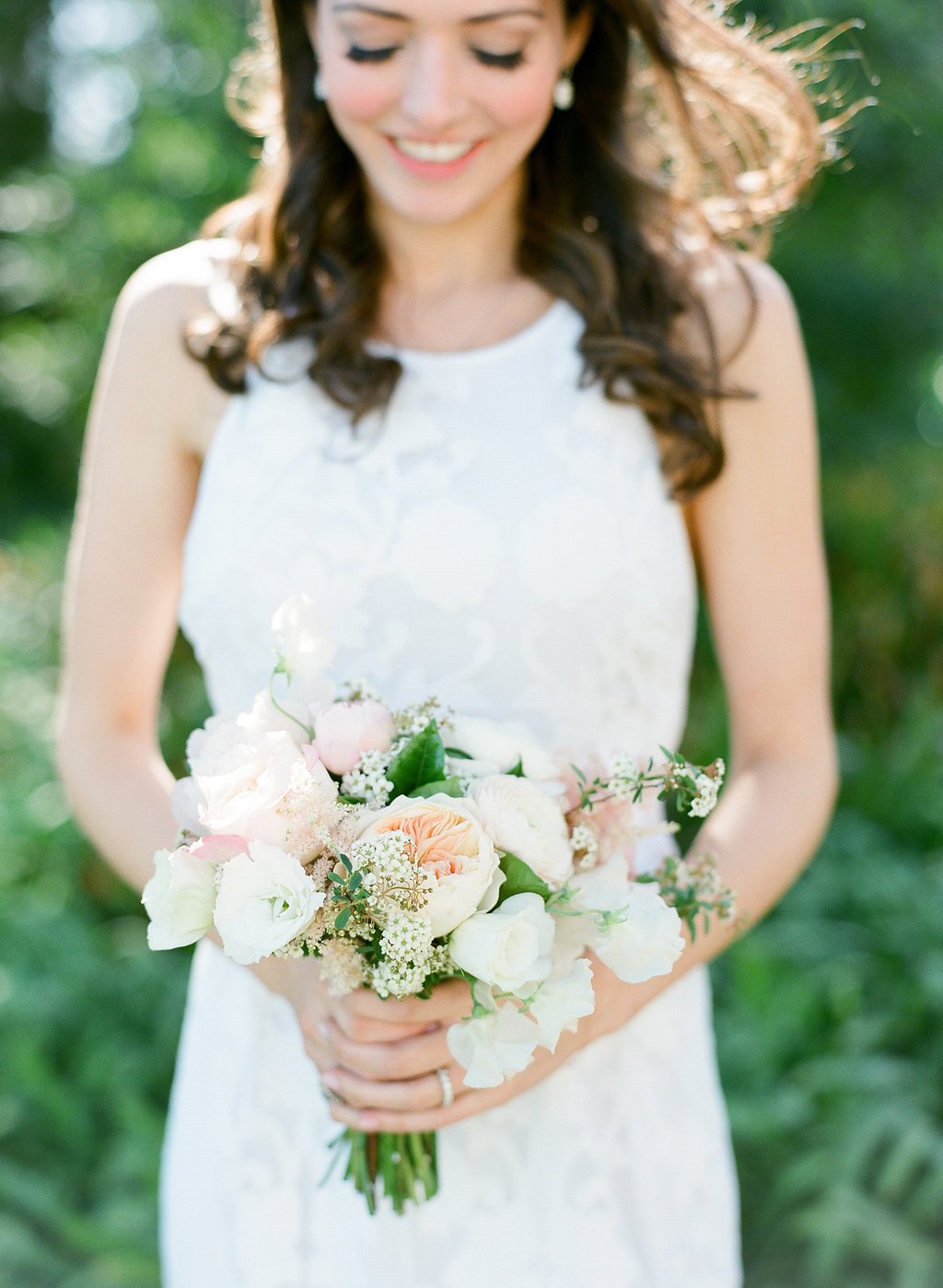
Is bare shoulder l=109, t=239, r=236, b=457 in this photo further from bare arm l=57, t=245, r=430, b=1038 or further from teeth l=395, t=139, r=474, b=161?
teeth l=395, t=139, r=474, b=161

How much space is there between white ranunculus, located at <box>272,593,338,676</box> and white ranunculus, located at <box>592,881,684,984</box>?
0.45m

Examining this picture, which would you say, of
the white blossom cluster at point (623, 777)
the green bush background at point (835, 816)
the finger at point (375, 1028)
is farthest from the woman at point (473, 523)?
the green bush background at point (835, 816)

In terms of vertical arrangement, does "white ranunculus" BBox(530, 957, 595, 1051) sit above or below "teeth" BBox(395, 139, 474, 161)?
below

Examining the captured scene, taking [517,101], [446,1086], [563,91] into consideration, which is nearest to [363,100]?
[517,101]

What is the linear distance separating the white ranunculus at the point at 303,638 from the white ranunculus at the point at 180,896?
26cm

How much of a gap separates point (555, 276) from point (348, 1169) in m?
1.45

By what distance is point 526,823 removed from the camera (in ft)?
4.52

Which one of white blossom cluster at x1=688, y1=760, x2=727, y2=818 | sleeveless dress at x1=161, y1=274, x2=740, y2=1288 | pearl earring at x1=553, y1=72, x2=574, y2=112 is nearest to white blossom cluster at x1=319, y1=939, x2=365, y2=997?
white blossom cluster at x1=688, y1=760, x2=727, y2=818

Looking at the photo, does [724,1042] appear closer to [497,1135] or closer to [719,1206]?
[719,1206]

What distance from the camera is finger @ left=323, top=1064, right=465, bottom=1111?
1660mm

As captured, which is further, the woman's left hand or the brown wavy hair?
the brown wavy hair

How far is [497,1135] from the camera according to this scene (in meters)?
1.96

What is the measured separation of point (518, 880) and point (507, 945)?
10cm

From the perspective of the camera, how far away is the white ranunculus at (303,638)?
4.92 feet
